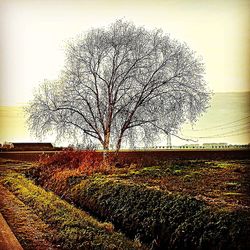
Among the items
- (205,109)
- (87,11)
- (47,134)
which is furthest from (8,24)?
(205,109)

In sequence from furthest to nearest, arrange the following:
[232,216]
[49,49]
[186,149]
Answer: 1. [49,49]
2. [186,149]
3. [232,216]

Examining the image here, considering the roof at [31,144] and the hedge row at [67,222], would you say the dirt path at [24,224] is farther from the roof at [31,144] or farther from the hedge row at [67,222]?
the roof at [31,144]

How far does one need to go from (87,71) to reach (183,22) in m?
0.64

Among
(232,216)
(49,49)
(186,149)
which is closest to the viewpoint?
(232,216)

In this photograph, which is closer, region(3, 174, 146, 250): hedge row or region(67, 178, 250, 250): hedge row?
region(67, 178, 250, 250): hedge row

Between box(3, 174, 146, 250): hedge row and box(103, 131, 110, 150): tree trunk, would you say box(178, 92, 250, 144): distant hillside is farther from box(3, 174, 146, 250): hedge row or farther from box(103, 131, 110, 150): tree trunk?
box(3, 174, 146, 250): hedge row

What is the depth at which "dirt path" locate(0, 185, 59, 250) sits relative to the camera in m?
2.51

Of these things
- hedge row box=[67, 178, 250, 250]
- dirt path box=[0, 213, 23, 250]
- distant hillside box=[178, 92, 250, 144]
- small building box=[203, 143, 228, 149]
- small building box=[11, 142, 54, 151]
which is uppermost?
distant hillside box=[178, 92, 250, 144]

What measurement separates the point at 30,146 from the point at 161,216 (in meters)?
0.97

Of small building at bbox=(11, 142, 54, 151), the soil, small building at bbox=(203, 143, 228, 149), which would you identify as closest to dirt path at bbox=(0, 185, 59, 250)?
the soil

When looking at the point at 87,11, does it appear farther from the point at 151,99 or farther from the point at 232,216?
the point at 232,216

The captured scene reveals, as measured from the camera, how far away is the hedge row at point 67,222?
241 centimetres

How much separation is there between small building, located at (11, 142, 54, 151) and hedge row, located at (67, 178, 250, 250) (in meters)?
0.35

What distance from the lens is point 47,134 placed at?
9.32 feet
